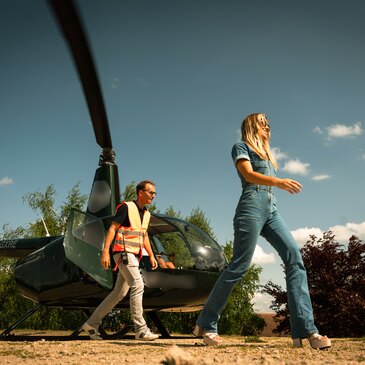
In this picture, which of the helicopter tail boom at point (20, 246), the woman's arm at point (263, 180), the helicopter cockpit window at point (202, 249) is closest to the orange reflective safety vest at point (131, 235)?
the woman's arm at point (263, 180)

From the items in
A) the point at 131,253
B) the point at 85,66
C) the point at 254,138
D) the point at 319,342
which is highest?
the point at 85,66

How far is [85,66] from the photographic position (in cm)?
570

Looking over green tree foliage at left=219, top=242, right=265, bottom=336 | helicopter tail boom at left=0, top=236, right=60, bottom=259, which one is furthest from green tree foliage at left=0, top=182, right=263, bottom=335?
helicopter tail boom at left=0, top=236, right=60, bottom=259

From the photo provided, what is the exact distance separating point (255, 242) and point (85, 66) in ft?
10.1

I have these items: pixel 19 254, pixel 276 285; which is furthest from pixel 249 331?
pixel 19 254

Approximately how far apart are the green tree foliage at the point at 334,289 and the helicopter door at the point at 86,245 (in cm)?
1133

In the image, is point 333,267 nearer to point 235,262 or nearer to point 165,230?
point 165,230

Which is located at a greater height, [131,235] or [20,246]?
[20,246]

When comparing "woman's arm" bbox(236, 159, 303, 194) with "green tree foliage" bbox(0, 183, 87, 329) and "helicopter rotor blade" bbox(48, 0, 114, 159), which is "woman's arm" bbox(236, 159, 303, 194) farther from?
"green tree foliage" bbox(0, 183, 87, 329)

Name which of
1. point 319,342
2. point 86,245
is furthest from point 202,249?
point 319,342

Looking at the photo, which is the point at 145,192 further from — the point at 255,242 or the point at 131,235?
the point at 255,242

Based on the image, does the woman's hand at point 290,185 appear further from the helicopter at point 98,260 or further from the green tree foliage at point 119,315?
the green tree foliage at point 119,315

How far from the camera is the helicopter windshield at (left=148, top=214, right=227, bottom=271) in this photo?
22.2 ft

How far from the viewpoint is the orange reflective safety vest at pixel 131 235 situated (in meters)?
5.09
